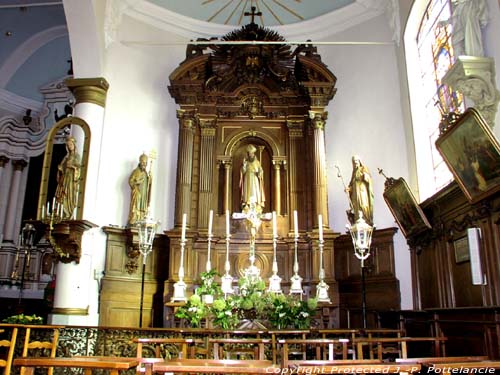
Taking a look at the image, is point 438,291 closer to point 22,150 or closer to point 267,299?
point 267,299

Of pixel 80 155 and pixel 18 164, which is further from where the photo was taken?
pixel 18 164

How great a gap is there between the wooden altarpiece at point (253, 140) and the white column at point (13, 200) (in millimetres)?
5982

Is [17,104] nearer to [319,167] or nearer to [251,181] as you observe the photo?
[251,181]

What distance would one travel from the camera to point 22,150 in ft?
46.2

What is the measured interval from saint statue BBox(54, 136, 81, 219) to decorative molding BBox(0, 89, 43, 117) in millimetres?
6623

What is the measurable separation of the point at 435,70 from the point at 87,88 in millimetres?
6382

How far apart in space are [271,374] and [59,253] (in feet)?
22.1

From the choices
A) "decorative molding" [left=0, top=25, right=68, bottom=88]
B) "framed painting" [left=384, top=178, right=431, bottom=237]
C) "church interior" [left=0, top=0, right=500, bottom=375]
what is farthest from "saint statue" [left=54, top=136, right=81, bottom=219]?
"decorative molding" [left=0, top=25, right=68, bottom=88]

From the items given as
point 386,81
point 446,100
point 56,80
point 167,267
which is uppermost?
point 56,80

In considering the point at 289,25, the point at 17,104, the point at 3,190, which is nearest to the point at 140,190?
the point at 289,25

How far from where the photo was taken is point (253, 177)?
32.9 ft

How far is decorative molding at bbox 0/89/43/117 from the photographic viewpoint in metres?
14.3

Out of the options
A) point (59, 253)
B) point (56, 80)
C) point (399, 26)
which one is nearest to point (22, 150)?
point (56, 80)

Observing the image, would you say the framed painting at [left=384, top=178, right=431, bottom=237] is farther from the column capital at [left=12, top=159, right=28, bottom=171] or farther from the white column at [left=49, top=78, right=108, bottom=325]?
the column capital at [left=12, top=159, right=28, bottom=171]
